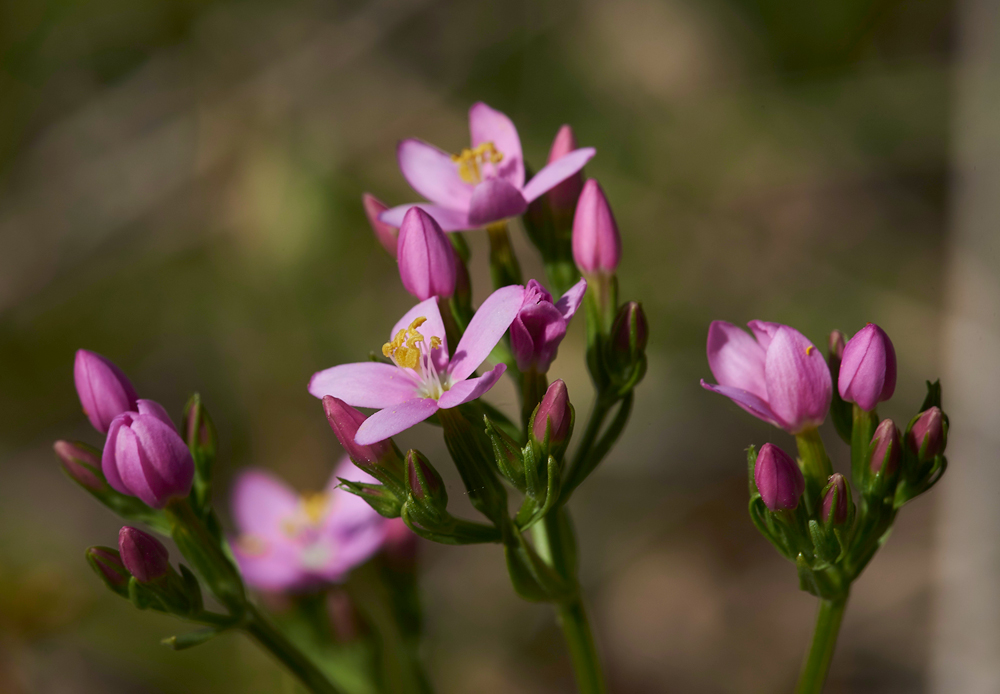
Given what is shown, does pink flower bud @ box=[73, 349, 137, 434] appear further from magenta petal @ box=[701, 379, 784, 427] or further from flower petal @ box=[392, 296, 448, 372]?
magenta petal @ box=[701, 379, 784, 427]

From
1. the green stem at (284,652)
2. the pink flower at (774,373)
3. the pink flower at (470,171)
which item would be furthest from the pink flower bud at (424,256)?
the green stem at (284,652)

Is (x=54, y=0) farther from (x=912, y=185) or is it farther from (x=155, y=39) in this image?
(x=912, y=185)

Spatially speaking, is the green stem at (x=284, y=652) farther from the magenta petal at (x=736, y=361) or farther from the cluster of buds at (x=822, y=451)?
the magenta petal at (x=736, y=361)

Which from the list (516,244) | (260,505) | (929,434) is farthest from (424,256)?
(516,244)

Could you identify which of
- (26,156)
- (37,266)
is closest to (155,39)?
(26,156)

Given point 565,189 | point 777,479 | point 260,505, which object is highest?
point 565,189

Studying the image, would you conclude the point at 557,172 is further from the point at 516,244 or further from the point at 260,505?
the point at 516,244
